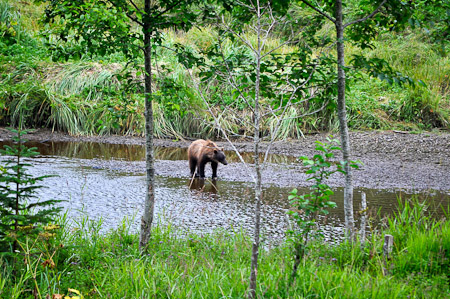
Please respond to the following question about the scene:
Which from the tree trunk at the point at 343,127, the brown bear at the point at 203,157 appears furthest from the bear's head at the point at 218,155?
the tree trunk at the point at 343,127

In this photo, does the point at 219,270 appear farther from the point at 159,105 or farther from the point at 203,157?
the point at 159,105

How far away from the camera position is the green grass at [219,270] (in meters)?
3.00

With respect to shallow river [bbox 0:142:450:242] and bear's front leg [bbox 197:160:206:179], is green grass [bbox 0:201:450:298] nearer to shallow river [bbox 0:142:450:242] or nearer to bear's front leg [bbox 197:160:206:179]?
shallow river [bbox 0:142:450:242]

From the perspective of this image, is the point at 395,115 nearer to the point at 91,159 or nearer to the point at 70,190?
the point at 91,159

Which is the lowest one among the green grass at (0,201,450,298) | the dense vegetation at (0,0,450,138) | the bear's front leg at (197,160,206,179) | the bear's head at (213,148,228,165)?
the green grass at (0,201,450,298)

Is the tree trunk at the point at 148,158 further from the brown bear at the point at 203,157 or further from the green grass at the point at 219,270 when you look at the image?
the brown bear at the point at 203,157

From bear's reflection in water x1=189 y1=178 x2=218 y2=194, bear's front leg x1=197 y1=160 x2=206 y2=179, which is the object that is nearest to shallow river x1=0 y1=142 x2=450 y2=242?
bear's reflection in water x1=189 y1=178 x2=218 y2=194

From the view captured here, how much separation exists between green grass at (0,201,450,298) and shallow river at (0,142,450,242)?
54 centimetres

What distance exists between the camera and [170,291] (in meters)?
3.09

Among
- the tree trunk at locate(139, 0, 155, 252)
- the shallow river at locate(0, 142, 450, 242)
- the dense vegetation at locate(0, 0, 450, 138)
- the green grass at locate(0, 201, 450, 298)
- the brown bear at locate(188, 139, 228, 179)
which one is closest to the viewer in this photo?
the green grass at locate(0, 201, 450, 298)

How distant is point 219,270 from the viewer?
10.7ft

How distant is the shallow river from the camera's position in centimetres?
561

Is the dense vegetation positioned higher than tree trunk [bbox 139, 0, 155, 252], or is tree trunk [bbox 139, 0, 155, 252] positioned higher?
the dense vegetation

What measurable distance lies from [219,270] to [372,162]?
7.78 meters
